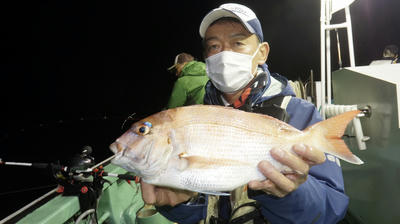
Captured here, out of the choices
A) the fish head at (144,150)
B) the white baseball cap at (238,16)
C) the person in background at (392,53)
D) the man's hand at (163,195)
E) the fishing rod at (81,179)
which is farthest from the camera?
the person in background at (392,53)

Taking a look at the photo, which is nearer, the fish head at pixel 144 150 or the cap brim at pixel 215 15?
the fish head at pixel 144 150

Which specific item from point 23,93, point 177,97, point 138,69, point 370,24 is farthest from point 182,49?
point 177,97

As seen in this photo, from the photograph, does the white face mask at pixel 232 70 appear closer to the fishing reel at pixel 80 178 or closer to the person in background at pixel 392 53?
the fishing reel at pixel 80 178

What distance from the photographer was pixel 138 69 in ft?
352

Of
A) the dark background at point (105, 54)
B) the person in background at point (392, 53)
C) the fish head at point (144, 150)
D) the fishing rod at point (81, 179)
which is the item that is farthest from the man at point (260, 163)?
the dark background at point (105, 54)

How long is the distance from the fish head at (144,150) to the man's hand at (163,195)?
33cm

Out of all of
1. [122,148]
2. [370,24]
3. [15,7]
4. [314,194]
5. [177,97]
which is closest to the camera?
[122,148]

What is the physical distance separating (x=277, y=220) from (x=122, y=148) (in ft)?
3.71

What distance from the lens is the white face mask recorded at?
1.99 m

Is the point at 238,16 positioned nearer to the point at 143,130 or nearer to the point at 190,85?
the point at 143,130

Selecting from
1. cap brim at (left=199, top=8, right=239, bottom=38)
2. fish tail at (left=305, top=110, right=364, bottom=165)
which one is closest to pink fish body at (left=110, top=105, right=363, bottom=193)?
fish tail at (left=305, top=110, right=364, bottom=165)

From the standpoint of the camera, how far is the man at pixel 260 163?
1286mm

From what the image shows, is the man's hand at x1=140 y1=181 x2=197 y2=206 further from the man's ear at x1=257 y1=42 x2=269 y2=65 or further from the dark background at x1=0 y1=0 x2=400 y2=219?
the dark background at x1=0 y1=0 x2=400 y2=219

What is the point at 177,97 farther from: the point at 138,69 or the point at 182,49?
the point at 138,69
